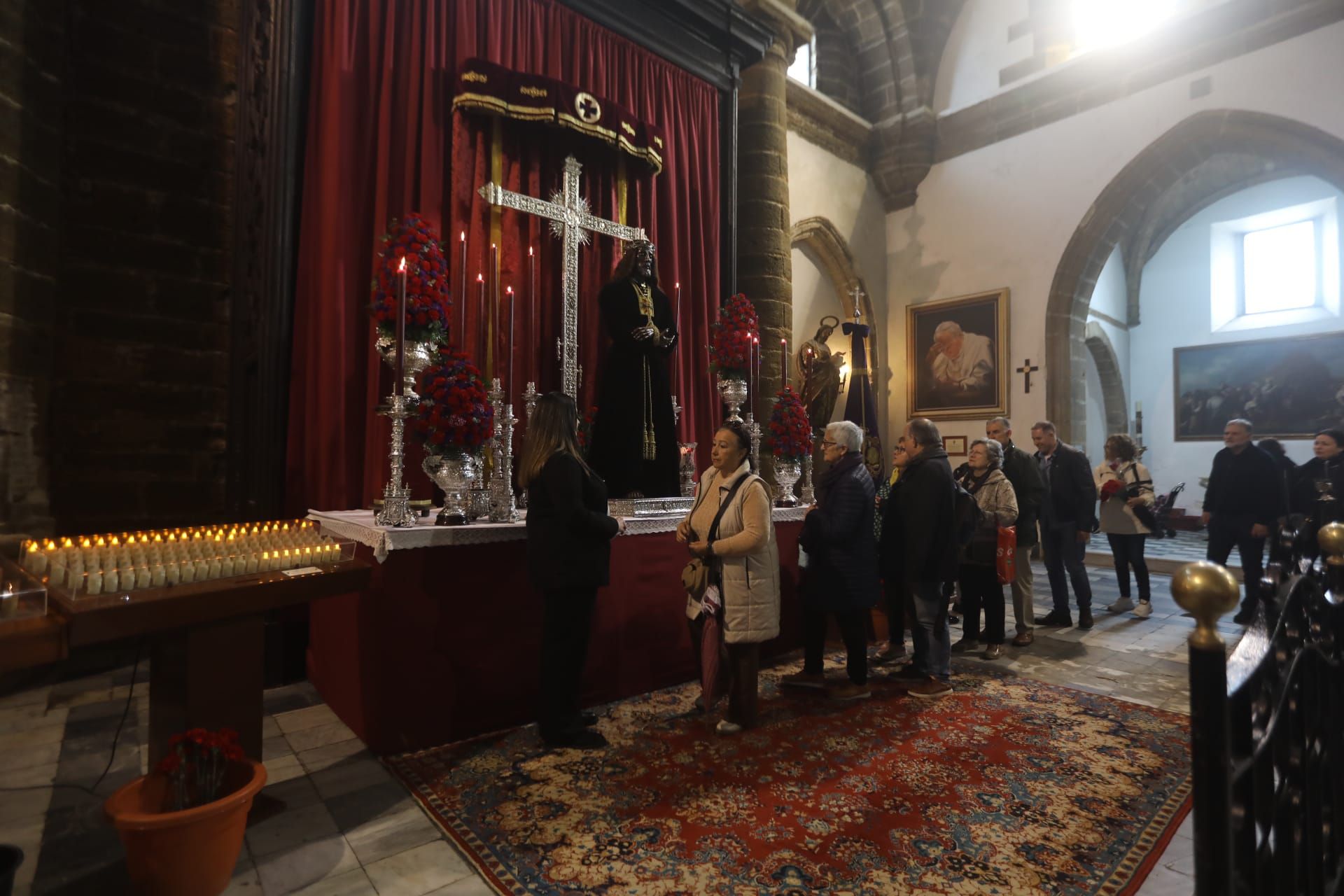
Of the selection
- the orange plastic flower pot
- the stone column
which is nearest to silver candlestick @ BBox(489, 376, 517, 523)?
the orange plastic flower pot

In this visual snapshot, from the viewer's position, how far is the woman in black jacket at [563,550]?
9.64 feet

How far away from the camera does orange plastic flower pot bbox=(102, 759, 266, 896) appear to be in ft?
6.13

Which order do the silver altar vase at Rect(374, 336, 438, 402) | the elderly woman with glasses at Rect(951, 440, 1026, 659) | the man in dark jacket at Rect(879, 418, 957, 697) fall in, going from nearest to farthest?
the silver altar vase at Rect(374, 336, 438, 402) → the man in dark jacket at Rect(879, 418, 957, 697) → the elderly woman with glasses at Rect(951, 440, 1026, 659)

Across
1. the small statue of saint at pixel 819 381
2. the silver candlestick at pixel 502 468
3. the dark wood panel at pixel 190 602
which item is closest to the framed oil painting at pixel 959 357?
the small statue of saint at pixel 819 381

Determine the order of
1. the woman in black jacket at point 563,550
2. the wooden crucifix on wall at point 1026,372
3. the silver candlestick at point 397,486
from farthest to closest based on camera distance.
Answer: the wooden crucifix on wall at point 1026,372 < the silver candlestick at point 397,486 < the woman in black jacket at point 563,550

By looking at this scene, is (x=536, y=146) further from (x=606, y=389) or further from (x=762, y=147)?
(x=762, y=147)

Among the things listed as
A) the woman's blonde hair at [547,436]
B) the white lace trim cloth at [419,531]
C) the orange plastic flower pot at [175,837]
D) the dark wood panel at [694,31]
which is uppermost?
the dark wood panel at [694,31]

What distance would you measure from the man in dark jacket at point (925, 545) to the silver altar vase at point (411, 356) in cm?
259

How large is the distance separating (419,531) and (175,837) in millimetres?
1351

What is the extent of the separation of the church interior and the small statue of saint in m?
1.35

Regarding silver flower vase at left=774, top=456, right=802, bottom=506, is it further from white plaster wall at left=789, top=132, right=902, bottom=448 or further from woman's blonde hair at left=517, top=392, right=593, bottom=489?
white plaster wall at left=789, top=132, right=902, bottom=448

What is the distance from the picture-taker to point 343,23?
4293 millimetres

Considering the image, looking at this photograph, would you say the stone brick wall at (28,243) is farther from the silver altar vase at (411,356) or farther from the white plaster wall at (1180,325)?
the white plaster wall at (1180,325)

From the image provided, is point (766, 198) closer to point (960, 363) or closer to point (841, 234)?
point (841, 234)
